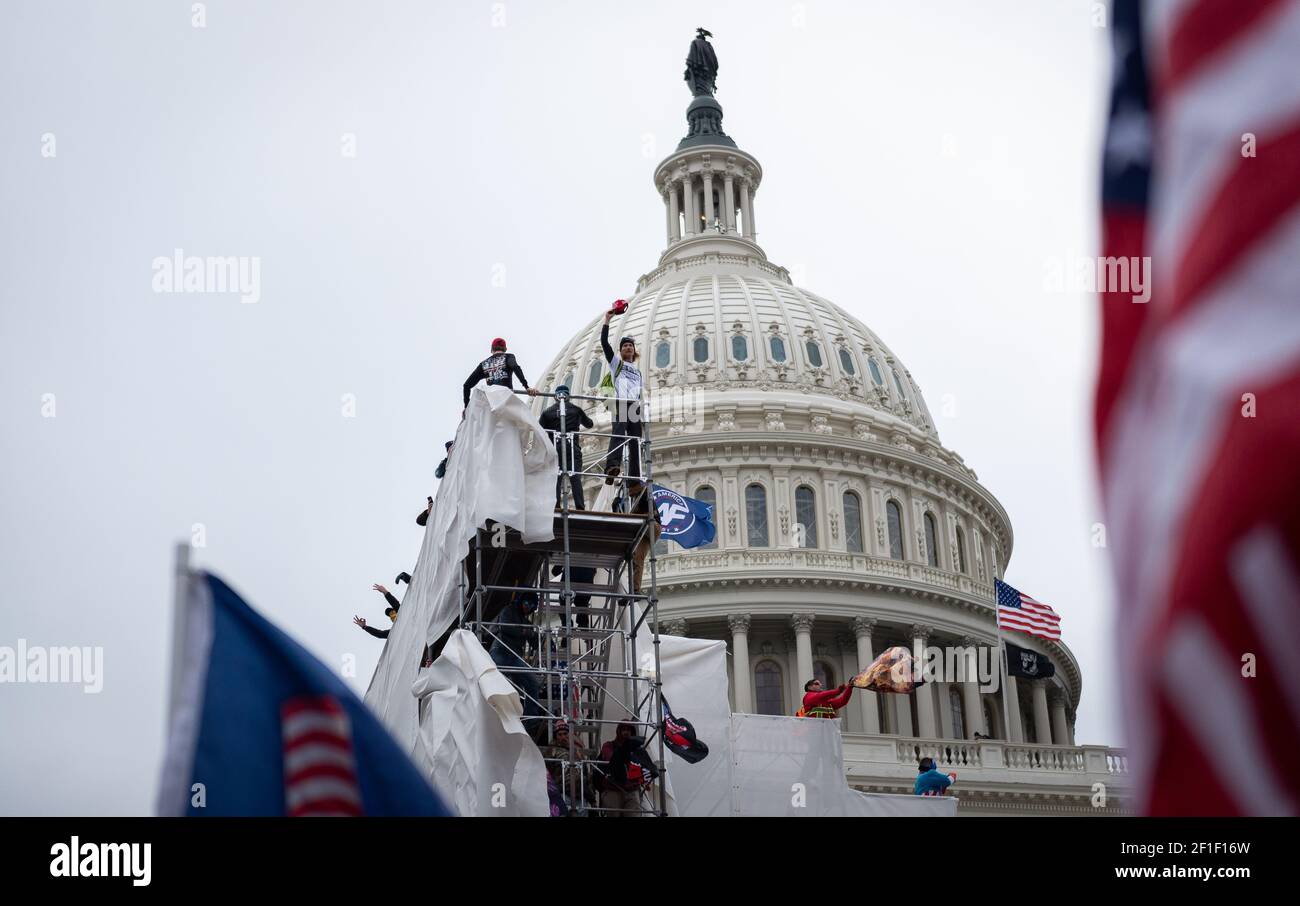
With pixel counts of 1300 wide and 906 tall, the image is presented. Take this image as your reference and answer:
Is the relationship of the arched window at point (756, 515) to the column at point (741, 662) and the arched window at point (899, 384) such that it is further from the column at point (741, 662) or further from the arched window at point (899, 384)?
the arched window at point (899, 384)

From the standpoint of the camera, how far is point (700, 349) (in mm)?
75062

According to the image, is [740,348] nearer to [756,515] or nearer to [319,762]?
[756,515]

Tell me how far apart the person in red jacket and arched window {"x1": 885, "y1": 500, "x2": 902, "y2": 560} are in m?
39.2

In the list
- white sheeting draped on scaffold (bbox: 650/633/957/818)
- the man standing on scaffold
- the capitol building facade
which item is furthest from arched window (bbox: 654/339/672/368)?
the man standing on scaffold

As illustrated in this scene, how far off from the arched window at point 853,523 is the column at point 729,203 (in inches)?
889

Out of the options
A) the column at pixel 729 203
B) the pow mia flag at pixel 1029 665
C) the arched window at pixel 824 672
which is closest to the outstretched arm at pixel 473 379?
the pow mia flag at pixel 1029 665

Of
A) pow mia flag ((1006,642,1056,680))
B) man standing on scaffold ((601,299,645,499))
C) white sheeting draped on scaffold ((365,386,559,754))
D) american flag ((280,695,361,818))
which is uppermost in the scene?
pow mia flag ((1006,642,1056,680))

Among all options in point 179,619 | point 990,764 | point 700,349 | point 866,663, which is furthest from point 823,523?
point 179,619

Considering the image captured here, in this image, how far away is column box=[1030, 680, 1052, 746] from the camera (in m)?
69.3

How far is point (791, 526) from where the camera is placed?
2660 inches

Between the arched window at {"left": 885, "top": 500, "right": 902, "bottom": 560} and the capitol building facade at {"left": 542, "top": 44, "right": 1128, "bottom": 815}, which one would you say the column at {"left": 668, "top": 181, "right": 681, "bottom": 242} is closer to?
the capitol building facade at {"left": 542, "top": 44, "right": 1128, "bottom": 815}
